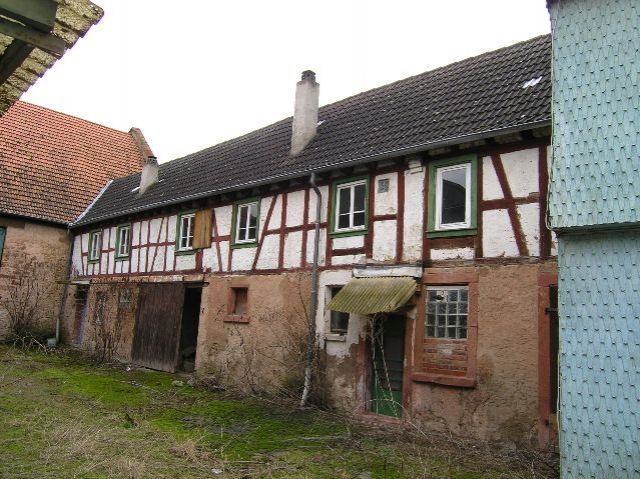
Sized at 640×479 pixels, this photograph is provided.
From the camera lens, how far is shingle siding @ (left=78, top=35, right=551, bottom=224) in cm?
962

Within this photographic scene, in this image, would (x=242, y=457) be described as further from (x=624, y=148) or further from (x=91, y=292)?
(x=91, y=292)

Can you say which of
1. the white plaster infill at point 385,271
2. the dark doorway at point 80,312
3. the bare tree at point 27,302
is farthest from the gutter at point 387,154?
the bare tree at point 27,302

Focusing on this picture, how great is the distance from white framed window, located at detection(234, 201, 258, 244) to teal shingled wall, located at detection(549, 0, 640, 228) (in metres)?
8.34

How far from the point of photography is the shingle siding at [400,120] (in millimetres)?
9625

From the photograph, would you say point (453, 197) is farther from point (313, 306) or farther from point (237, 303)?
point (237, 303)

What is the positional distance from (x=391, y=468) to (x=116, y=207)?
15.1 metres

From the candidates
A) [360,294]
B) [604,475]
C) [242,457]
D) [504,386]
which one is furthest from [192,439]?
[604,475]

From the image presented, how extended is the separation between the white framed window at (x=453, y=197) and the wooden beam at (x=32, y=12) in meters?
7.27

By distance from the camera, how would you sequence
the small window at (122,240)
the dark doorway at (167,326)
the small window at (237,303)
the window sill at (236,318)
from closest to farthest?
the window sill at (236,318) < the small window at (237,303) < the dark doorway at (167,326) < the small window at (122,240)

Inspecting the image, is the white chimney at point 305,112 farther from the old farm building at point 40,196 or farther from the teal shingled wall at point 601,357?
the old farm building at point 40,196

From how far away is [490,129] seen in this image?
884 centimetres

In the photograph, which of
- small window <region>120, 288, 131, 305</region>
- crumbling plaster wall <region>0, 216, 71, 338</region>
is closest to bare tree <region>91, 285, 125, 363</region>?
small window <region>120, 288, 131, 305</region>

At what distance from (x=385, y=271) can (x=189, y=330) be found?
309 inches

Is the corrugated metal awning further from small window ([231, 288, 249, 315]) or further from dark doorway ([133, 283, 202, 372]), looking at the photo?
dark doorway ([133, 283, 202, 372])
